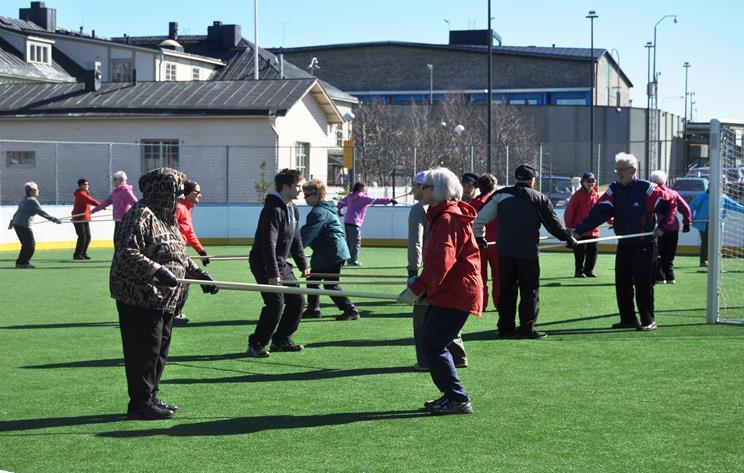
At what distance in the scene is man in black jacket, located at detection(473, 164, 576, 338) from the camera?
11.6 metres

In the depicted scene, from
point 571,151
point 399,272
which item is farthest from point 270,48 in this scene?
point 399,272

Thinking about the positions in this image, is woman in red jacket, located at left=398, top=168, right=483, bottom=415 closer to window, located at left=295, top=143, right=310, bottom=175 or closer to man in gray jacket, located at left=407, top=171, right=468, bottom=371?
man in gray jacket, located at left=407, top=171, right=468, bottom=371

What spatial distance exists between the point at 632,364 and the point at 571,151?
4742 cm

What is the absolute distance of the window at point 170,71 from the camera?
53.7m

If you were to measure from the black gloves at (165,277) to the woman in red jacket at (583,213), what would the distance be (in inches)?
498

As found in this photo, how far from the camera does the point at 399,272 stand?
20.3 metres

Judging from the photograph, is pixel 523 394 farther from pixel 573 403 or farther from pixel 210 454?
pixel 210 454

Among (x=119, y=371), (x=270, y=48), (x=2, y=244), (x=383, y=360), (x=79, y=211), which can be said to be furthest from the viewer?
(x=270, y=48)

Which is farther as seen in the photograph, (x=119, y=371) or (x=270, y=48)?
(x=270, y=48)

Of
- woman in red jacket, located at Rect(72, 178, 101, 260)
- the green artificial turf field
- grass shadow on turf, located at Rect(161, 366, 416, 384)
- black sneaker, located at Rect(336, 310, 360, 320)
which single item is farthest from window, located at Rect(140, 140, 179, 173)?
grass shadow on turf, located at Rect(161, 366, 416, 384)

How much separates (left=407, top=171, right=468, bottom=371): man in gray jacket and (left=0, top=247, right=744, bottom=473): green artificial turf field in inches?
6.4

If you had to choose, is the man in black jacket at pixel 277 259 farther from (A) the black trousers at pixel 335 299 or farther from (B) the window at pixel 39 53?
(B) the window at pixel 39 53

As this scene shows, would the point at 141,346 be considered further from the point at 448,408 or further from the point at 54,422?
the point at 448,408

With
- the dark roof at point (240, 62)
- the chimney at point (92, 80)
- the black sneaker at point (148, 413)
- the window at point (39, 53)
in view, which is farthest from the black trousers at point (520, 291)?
the window at point (39, 53)
